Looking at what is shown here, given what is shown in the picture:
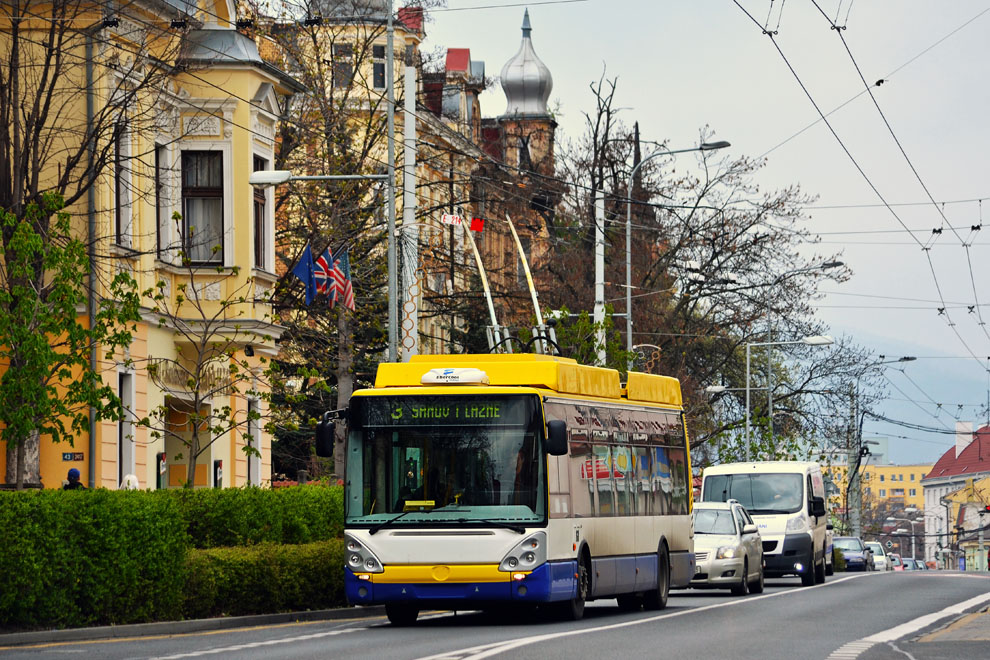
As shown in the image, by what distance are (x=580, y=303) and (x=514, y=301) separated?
100 inches

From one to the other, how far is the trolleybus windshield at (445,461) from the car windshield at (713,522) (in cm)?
1119

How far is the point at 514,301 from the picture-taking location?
57375 millimetres

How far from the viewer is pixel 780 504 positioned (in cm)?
3809

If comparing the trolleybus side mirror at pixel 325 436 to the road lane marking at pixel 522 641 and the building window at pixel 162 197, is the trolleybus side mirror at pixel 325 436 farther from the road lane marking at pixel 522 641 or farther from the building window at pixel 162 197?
the building window at pixel 162 197

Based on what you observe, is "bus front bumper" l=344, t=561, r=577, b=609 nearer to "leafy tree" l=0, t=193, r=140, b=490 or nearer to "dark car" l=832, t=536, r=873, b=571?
"leafy tree" l=0, t=193, r=140, b=490

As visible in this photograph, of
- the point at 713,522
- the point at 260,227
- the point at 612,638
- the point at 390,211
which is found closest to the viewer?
the point at 612,638

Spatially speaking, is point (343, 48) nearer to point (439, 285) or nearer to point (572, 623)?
point (439, 285)

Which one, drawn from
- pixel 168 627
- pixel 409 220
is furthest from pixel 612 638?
pixel 409 220

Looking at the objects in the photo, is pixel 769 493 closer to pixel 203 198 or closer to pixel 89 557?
pixel 203 198

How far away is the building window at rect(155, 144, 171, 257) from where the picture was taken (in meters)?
31.4

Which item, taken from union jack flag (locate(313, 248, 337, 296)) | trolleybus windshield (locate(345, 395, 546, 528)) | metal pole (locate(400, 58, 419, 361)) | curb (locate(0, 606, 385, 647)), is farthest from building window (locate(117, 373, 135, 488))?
trolleybus windshield (locate(345, 395, 546, 528))

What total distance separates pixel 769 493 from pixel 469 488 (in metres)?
18.4

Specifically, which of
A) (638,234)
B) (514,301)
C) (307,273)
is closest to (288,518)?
(307,273)

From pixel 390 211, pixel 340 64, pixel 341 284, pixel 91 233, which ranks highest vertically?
pixel 340 64
